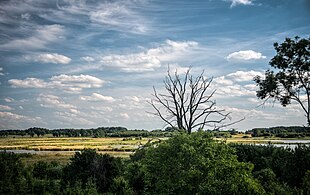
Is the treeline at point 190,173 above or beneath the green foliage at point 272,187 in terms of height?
above

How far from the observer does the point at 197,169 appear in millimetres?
11477

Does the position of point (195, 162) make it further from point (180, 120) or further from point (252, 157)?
point (180, 120)

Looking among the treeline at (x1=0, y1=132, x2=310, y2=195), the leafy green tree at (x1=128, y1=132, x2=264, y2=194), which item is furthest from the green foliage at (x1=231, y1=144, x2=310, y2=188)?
the leafy green tree at (x1=128, y1=132, x2=264, y2=194)

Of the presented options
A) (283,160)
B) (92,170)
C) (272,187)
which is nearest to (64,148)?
(92,170)

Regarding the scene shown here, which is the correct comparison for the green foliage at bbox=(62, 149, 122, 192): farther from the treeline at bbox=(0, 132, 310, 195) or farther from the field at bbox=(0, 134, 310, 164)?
the field at bbox=(0, 134, 310, 164)

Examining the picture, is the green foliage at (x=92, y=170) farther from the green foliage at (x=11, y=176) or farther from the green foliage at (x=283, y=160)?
the green foliage at (x=283, y=160)

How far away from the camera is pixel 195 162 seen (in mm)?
11445

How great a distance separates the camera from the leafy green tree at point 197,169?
35.8 ft

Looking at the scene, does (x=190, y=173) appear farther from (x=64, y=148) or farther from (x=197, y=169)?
(x=64, y=148)

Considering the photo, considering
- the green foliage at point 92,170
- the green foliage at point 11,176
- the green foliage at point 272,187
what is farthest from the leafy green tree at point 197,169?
the green foliage at point 92,170

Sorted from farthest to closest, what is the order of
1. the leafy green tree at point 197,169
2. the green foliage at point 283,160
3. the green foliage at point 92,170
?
the green foliage at point 92,170
the green foliage at point 283,160
the leafy green tree at point 197,169

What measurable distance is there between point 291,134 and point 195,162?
270ft

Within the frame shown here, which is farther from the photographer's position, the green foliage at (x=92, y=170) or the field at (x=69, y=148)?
the field at (x=69, y=148)

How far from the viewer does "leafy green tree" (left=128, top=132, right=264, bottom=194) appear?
430 inches
